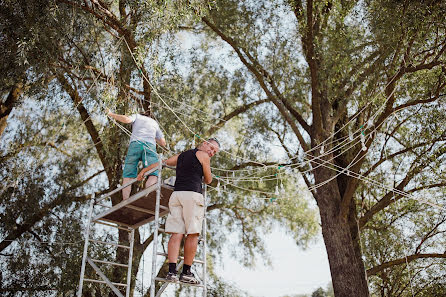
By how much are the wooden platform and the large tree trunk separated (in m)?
2.74

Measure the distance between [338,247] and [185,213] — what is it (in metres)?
3.20

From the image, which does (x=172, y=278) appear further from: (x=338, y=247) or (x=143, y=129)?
(x=338, y=247)

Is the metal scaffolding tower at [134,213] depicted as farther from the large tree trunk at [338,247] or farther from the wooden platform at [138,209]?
the large tree trunk at [338,247]

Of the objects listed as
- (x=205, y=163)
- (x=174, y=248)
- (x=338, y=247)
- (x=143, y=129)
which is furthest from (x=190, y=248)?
(x=338, y=247)

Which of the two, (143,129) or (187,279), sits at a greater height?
(143,129)

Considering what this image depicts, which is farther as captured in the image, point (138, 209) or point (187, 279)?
point (138, 209)

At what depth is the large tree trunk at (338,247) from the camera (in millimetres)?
5593

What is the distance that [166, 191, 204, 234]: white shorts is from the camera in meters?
3.45

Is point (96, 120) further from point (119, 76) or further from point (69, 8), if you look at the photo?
point (69, 8)

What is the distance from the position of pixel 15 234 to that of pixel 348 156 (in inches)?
246

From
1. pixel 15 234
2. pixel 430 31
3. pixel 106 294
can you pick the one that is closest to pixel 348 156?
pixel 430 31

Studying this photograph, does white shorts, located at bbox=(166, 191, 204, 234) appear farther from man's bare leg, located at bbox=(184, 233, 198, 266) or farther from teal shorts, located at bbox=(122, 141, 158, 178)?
teal shorts, located at bbox=(122, 141, 158, 178)

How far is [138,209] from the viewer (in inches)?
175

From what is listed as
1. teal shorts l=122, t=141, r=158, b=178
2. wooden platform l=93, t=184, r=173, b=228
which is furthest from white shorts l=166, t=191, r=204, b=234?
teal shorts l=122, t=141, r=158, b=178
